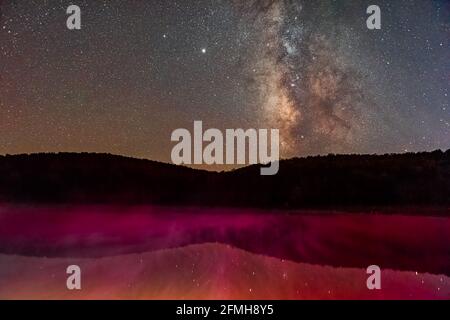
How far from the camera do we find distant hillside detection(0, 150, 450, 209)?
3729 millimetres

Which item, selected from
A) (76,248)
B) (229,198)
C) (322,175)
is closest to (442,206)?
(322,175)

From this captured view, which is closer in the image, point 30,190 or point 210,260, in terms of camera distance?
point 210,260

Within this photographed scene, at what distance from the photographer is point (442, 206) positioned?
3955mm

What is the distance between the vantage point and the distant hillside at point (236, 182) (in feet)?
12.2

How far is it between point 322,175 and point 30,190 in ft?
9.37

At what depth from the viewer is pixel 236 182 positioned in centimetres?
398

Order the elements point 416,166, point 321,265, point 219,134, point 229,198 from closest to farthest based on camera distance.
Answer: point 321,265
point 219,134
point 416,166
point 229,198

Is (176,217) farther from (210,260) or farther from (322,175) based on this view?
(322,175)
